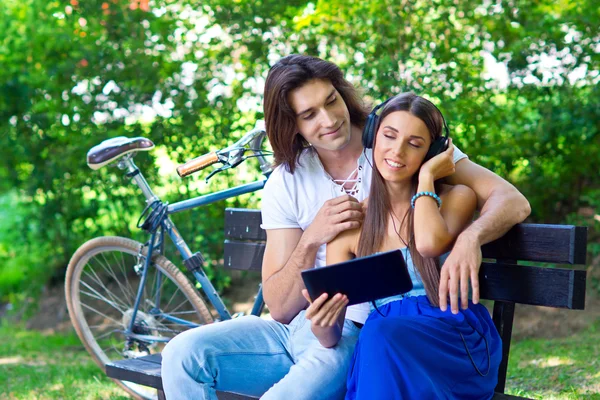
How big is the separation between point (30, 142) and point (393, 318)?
4.78m

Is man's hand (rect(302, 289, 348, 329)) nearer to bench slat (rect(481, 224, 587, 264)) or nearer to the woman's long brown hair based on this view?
the woman's long brown hair

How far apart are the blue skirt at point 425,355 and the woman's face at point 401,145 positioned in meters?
0.41

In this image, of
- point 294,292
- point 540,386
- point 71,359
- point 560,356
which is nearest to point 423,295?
point 294,292

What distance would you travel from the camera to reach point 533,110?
5.09 m

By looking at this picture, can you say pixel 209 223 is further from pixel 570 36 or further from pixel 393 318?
pixel 393 318

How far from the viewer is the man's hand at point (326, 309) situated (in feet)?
7.52

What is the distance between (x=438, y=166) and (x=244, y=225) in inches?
53.3

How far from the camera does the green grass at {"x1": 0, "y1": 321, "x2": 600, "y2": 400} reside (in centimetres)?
365

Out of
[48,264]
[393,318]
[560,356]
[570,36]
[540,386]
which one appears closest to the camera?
[393,318]

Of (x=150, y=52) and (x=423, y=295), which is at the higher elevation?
(x=150, y=52)

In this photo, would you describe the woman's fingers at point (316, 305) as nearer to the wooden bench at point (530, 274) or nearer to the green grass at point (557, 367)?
the wooden bench at point (530, 274)

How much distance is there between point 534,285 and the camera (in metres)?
2.47

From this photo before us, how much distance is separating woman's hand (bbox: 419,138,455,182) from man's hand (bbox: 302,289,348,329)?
0.45 metres

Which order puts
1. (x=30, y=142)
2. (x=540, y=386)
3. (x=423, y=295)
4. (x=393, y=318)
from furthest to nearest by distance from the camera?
(x=30, y=142) → (x=540, y=386) → (x=423, y=295) → (x=393, y=318)
